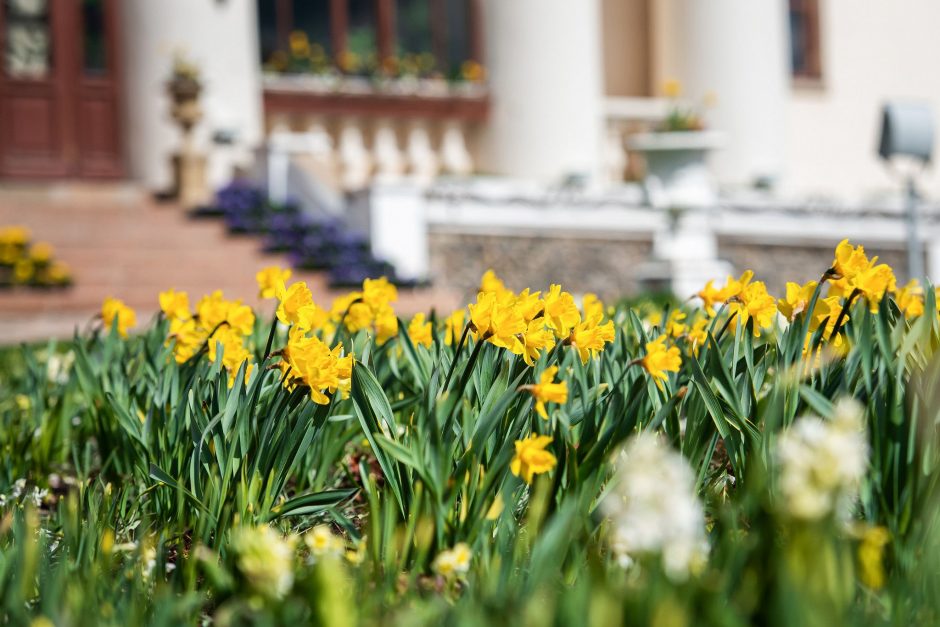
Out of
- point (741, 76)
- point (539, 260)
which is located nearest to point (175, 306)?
point (539, 260)

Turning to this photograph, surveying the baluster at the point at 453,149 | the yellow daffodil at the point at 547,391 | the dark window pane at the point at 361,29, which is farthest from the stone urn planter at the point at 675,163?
the yellow daffodil at the point at 547,391

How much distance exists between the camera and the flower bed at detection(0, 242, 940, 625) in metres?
1.56

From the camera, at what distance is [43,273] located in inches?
424

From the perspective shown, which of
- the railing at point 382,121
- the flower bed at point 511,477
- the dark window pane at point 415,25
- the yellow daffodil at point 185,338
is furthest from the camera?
the dark window pane at point 415,25

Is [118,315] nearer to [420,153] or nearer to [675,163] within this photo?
[675,163]

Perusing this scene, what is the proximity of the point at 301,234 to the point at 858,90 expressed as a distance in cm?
1055

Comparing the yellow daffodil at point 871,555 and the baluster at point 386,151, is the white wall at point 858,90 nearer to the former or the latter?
the baluster at point 386,151

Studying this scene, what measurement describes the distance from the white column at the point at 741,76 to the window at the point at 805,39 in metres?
3.01

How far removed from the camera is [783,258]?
1345 centimetres

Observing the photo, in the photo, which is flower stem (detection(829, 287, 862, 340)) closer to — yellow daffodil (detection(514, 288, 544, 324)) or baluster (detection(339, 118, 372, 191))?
yellow daffodil (detection(514, 288, 544, 324))

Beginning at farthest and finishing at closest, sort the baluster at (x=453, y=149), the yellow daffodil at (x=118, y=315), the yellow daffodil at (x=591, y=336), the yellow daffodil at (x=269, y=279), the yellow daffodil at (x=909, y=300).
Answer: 1. the baluster at (x=453, y=149)
2. the yellow daffodil at (x=118, y=315)
3. the yellow daffodil at (x=909, y=300)
4. the yellow daffodil at (x=269, y=279)
5. the yellow daffodil at (x=591, y=336)

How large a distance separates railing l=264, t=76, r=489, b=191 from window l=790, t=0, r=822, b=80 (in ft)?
20.0

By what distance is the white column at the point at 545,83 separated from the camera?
14891mm

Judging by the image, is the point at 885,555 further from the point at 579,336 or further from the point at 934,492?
the point at 579,336
